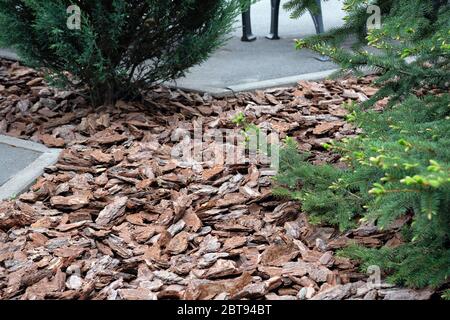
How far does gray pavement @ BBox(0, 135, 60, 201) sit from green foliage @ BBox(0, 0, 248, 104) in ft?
1.99

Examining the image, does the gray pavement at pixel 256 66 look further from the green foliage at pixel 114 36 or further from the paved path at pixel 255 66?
the green foliage at pixel 114 36

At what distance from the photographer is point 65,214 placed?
3.71 m

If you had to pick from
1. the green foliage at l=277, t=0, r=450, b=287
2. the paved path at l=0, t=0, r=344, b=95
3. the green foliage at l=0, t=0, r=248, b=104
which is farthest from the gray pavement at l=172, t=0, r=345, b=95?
the green foliage at l=277, t=0, r=450, b=287

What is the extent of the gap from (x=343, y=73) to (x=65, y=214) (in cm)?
170

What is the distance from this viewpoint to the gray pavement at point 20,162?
4.09m

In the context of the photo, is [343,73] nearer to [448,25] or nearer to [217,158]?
[448,25]

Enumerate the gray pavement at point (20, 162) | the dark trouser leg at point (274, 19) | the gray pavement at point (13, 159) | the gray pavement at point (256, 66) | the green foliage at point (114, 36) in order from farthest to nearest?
the dark trouser leg at point (274, 19) < the gray pavement at point (256, 66) < the green foliage at point (114, 36) < the gray pavement at point (13, 159) < the gray pavement at point (20, 162)

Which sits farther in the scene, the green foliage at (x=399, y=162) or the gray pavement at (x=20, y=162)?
the gray pavement at (x=20, y=162)

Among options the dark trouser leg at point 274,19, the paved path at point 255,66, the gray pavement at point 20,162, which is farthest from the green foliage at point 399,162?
the dark trouser leg at point 274,19

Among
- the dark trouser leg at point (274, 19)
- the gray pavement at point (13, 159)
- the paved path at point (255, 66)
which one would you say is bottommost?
the gray pavement at point (13, 159)

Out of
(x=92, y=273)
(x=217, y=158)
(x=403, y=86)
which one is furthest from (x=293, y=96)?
(x=92, y=273)

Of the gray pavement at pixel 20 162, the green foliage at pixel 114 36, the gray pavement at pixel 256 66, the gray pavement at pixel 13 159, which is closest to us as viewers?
the gray pavement at pixel 20 162

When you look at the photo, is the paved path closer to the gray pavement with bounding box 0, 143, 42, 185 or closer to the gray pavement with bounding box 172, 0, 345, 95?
the gray pavement with bounding box 172, 0, 345, 95

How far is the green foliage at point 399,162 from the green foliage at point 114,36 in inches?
48.7
